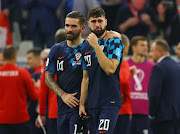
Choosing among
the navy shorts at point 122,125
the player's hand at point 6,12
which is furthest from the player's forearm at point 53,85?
the player's hand at point 6,12

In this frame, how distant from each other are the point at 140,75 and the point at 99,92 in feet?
10.9

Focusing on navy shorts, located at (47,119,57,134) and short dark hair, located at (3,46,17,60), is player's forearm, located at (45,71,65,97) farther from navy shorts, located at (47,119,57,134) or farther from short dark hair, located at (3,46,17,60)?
short dark hair, located at (3,46,17,60)

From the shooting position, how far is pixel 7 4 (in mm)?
11531

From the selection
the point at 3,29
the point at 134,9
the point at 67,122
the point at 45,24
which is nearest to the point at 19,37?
the point at 3,29

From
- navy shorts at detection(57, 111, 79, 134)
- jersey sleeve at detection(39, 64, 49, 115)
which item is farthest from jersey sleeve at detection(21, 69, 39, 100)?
navy shorts at detection(57, 111, 79, 134)

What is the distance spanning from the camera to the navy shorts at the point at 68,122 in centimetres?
568

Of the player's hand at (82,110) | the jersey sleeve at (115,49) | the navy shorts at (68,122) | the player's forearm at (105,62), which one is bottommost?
the navy shorts at (68,122)

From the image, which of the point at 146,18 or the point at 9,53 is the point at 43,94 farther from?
the point at 146,18

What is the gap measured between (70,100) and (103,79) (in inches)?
21.8

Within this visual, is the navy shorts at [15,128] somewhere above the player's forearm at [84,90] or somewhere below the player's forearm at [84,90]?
below

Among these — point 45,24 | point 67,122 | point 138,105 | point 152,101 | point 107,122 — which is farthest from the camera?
point 45,24

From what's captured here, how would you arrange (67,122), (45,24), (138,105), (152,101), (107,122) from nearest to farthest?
→ (107,122) → (67,122) → (152,101) → (138,105) → (45,24)

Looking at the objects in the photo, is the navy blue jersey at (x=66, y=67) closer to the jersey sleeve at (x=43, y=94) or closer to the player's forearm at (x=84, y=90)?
the player's forearm at (x=84, y=90)

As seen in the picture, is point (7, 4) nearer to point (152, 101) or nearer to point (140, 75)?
point (140, 75)
